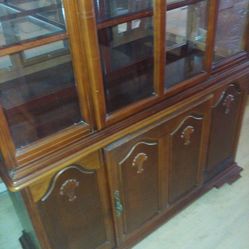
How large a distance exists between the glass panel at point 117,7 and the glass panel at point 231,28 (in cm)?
37

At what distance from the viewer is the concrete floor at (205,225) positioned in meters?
1.38

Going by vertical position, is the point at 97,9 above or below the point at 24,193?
above

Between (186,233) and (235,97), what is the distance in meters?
0.66

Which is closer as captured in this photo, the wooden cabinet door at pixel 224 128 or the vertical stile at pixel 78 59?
the vertical stile at pixel 78 59

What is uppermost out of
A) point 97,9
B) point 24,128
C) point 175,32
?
point 97,9

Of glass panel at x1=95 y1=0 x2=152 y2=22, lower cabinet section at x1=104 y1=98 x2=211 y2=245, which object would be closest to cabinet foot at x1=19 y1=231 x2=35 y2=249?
lower cabinet section at x1=104 y1=98 x2=211 y2=245

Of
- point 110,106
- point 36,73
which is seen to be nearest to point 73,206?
point 110,106

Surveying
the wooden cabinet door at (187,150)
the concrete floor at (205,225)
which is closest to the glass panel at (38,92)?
the wooden cabinet door at (187,150)

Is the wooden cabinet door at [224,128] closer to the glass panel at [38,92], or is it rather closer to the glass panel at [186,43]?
the glass panel at [186,43]

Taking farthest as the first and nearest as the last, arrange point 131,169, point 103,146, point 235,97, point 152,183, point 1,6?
point 235,97
point 152,183
point 131,169
point 103,146
point 1,6

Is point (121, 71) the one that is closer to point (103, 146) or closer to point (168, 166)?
point (103, 146)

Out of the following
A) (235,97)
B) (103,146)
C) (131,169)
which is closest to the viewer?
(103,146)

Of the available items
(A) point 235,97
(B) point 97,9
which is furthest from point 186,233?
(B) point 97,9

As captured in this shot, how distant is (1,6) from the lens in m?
0.84
